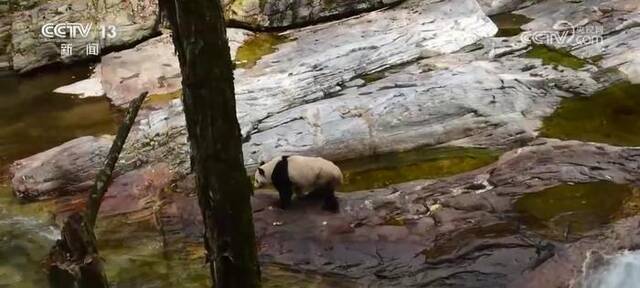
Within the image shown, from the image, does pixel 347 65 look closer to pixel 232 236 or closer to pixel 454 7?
pixel 454 7

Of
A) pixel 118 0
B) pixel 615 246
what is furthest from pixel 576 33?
pixel 118 0

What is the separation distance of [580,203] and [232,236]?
505cm

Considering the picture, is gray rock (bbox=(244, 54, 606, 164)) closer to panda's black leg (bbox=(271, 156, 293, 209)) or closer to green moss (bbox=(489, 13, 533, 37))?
panda's black leg (bbox=(271, 156, 293, 209))

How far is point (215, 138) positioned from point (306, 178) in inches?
154

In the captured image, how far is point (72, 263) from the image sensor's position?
5105 mm

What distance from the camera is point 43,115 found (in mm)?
13680

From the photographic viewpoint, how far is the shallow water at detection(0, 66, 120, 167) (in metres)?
12.5

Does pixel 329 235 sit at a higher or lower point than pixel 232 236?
lower

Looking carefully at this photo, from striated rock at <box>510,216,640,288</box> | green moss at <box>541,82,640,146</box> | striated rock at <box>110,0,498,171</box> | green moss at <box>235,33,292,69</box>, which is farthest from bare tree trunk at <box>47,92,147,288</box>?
green moss at <box>235,33,292,69</box>

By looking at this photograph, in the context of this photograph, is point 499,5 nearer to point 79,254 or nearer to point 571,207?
point 571,207

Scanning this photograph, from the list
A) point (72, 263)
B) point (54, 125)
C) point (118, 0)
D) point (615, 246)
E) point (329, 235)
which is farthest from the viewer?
point (118, 0)
